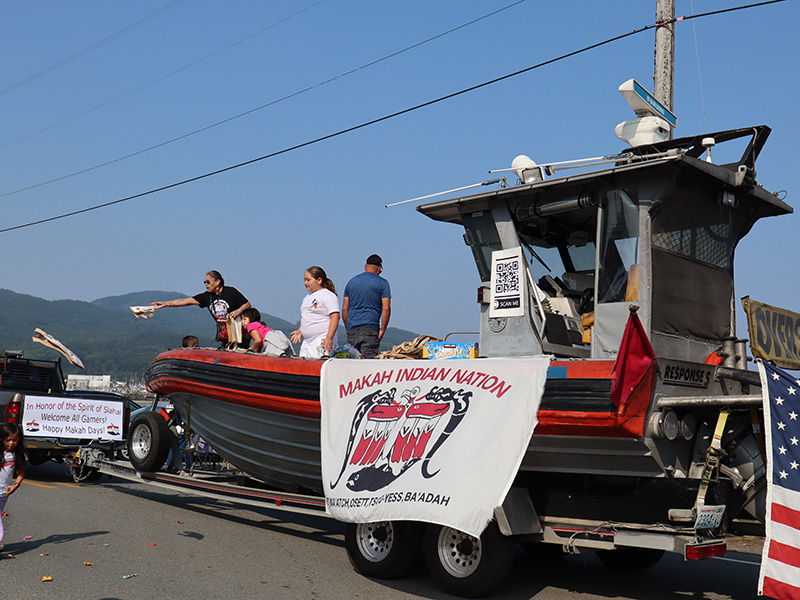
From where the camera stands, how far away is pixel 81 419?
37.0ft

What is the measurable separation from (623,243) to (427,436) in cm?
223

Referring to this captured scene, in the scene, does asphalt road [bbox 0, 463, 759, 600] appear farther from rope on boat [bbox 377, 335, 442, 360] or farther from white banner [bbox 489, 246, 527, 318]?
white banner [bbox 489, 246, 527, 318]

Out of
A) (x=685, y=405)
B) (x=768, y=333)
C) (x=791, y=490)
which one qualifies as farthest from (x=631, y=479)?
(x=768, y=333)

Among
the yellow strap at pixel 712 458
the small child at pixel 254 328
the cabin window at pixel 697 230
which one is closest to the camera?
the yellow strap at pixel 712 458

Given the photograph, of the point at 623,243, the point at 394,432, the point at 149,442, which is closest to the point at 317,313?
the point at 394,432

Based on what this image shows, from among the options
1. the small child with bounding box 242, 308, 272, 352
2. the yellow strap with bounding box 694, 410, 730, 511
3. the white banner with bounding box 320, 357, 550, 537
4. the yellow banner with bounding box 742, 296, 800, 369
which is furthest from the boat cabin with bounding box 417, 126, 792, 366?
the small child with bounding box 242, 308, 272, 352

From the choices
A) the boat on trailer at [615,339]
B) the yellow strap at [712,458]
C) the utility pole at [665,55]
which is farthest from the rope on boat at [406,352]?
the utility pole at [665,55]

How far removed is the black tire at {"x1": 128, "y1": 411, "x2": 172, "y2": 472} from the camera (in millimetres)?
9695

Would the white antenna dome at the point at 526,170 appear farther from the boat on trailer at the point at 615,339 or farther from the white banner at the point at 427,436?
the white banner at the point at 427,436

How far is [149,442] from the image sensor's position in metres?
9.87

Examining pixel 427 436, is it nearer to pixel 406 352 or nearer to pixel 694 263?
pixel 406 352

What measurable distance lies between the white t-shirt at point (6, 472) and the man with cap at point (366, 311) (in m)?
3.38

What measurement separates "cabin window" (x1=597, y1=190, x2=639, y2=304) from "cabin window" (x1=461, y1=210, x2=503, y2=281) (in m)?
1.04

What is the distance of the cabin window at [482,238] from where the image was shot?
23.7 ft
